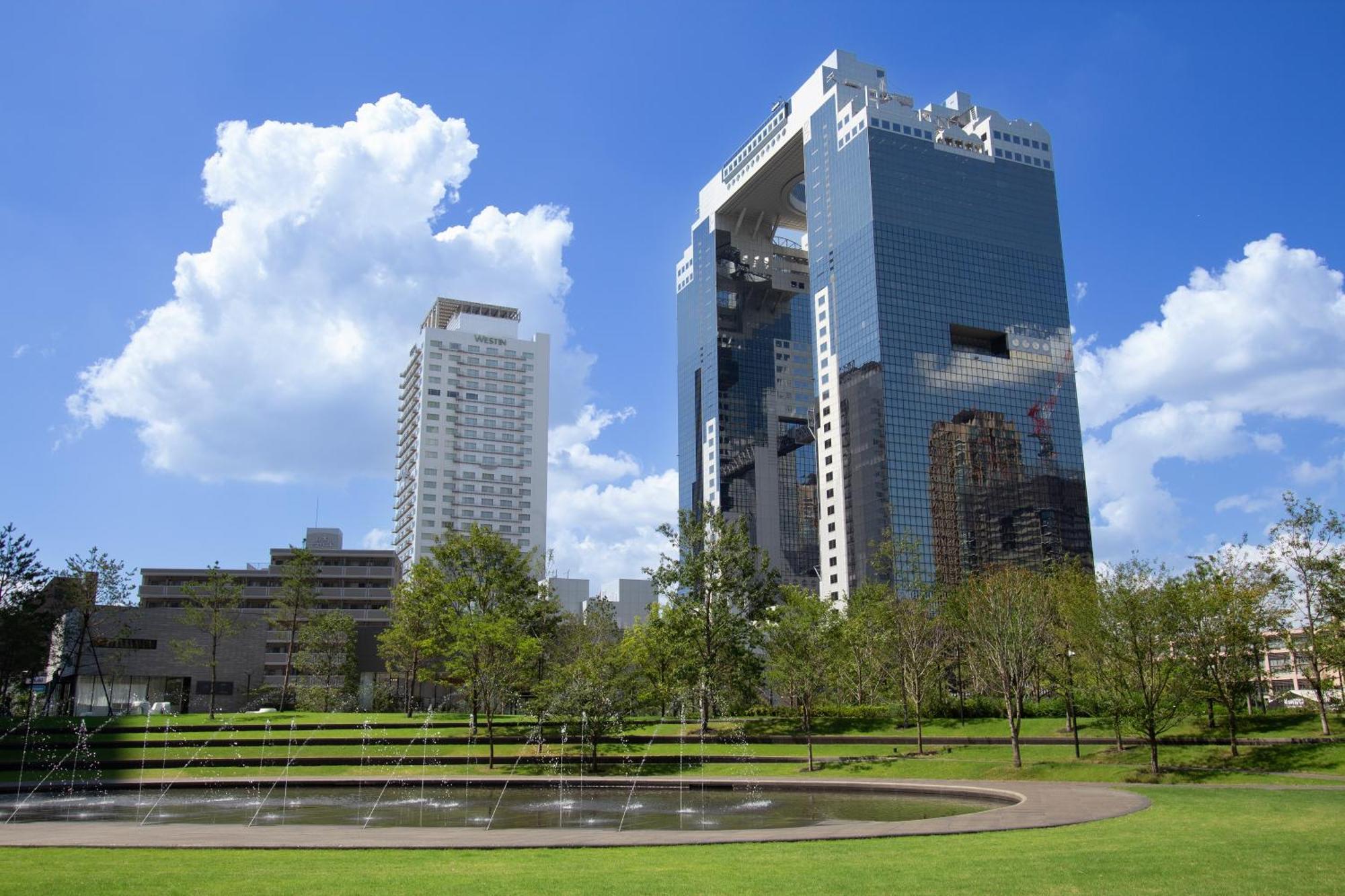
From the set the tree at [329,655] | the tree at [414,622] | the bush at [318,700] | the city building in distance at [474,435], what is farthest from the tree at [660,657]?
the city building in distance at [474,435]

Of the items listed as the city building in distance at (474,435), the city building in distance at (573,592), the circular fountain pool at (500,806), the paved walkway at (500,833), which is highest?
the city building in distance at (474,435)

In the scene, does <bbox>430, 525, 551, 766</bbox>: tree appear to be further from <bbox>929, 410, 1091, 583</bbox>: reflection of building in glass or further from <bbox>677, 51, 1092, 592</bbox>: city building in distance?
<bbox>929, 410, 1091, 583</bbox>: reflection of building in glass

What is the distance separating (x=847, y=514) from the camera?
142125 millimetres

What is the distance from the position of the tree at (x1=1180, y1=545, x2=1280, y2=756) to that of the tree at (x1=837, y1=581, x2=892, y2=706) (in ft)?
60.9

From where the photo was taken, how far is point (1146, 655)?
1420 inches

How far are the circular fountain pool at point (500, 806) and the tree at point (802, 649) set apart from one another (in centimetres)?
832

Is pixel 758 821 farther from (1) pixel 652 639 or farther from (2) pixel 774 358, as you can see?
(2) pixel 774 358

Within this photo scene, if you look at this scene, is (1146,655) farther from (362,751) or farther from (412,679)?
(412,679)

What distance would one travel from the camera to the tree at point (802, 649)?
1722 inches

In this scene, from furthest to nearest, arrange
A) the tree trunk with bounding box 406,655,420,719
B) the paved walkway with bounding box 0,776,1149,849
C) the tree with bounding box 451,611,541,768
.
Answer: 1. the tree trunk with bounding box 406,655,420,719
2. the tree with bounding box 451,611,541,768
3. the paved walkway with bounding box 0,776,1149,849

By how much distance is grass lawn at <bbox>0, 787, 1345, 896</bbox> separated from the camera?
46.2 feet

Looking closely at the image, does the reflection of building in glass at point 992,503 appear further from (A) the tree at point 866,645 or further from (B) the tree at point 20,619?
(B) the tree at point 20,619

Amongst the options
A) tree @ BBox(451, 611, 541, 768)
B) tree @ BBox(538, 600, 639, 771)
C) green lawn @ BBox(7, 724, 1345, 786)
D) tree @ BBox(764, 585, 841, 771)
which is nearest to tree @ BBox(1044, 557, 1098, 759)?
green lawn @ BBox(7, 724, 1345, 786)

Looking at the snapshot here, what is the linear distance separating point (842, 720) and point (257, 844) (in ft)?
127
